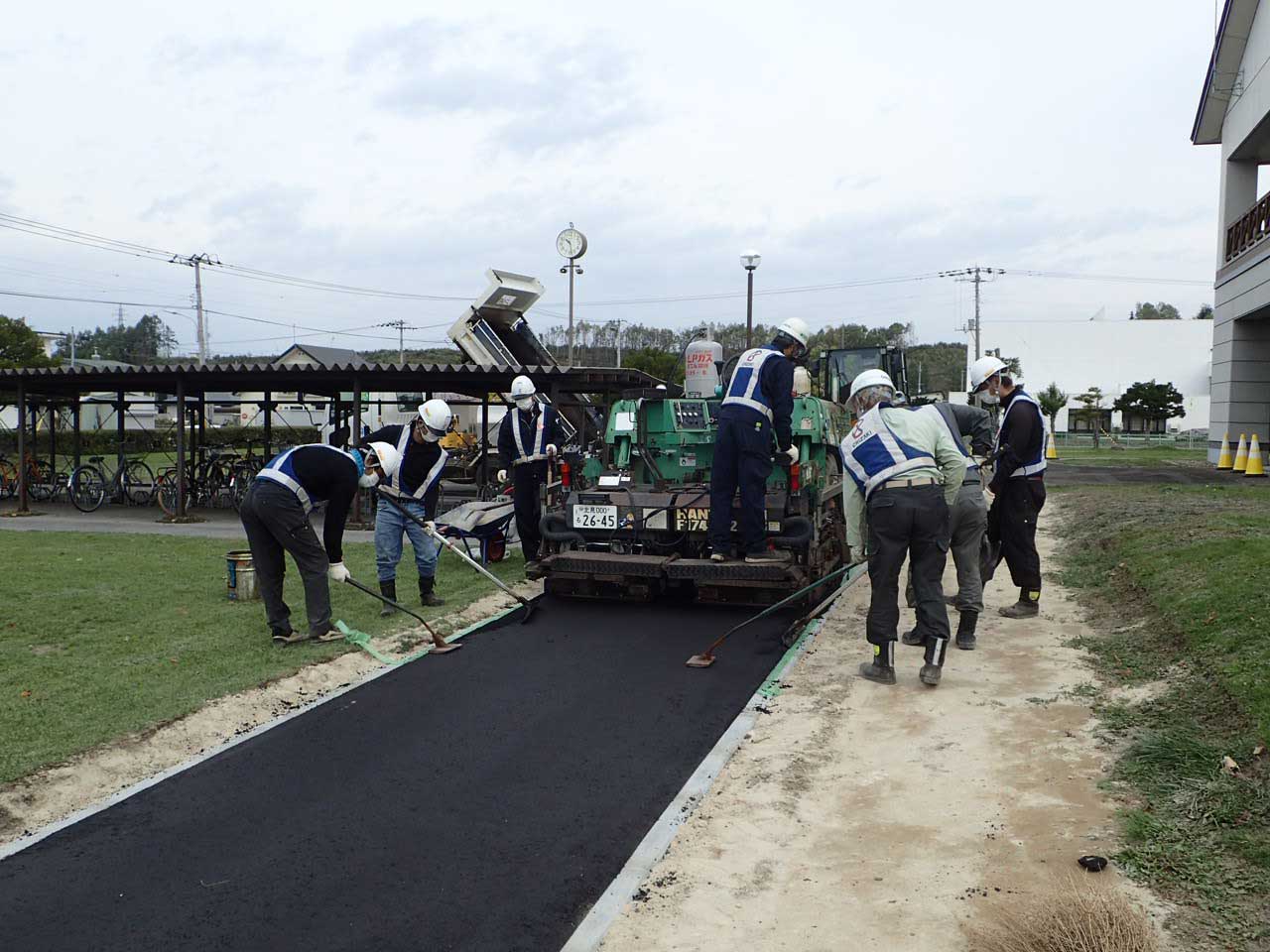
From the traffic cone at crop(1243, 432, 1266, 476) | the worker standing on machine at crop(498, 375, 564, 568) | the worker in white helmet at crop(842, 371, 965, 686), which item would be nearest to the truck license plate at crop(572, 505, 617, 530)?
the worker standing on machine at crop(498, 375, 564, 568)

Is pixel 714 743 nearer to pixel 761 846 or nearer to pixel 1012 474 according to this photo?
pixel 761 846

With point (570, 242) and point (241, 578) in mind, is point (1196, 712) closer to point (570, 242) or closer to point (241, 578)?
point (241, 578)

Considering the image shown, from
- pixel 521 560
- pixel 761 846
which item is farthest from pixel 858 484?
pixel 521 560

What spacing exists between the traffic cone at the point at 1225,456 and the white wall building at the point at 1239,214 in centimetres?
20

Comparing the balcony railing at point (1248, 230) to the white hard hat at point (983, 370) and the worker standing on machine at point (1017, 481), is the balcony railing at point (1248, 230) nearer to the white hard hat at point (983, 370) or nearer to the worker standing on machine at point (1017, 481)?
the white hard hat at point (983, 370)

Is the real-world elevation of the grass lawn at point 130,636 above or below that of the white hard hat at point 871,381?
below

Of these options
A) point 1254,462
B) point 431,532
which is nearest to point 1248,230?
point 1254,462

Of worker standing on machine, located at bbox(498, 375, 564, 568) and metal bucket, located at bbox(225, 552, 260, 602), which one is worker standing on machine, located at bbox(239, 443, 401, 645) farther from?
worker standing on machine, located at bbox(498, 375, 564, 568)

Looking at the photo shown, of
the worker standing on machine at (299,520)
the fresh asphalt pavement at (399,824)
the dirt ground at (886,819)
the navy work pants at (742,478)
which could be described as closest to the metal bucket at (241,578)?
the worker standing on machine at (299,520)

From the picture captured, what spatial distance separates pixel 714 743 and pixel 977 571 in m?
2.81

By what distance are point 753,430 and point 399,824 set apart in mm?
4431

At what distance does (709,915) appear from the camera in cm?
330

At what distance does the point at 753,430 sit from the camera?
7.71 meters

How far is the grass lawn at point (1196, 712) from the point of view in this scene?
3.28 metres
